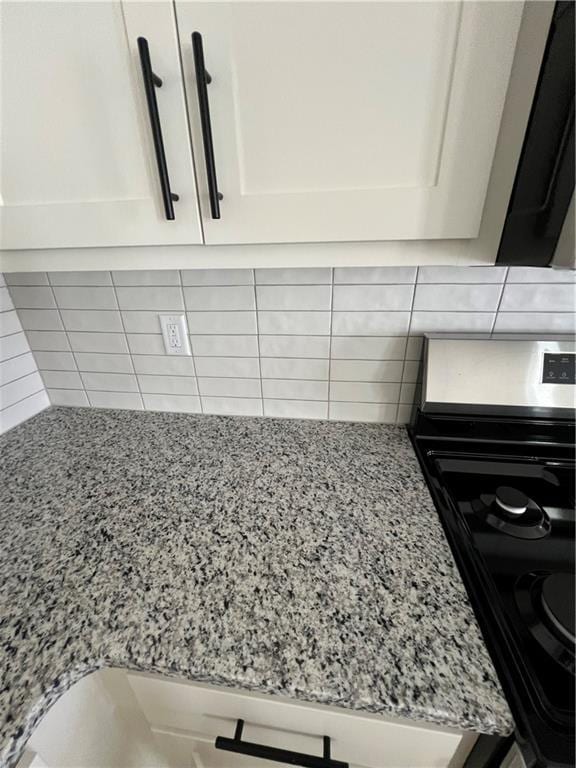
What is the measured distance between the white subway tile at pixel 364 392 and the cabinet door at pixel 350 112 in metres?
0.45

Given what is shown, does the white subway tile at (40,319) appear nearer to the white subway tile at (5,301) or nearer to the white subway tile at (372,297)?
the white subway tile at (5,301)

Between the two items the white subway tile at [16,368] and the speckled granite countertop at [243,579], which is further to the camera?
the white subway tile at [16,368]

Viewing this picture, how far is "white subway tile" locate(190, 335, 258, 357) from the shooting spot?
0.89m

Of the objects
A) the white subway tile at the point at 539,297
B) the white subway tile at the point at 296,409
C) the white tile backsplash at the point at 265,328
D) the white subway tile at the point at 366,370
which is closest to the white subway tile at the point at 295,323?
the white tile backsplash at the point at 265,328

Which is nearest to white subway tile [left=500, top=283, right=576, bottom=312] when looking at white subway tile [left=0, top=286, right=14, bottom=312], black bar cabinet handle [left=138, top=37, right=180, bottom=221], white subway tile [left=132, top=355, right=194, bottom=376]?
black bar cabinet handle [left=138, top=37, right=180, bottom=221]

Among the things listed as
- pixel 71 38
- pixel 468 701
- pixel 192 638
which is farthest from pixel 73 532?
pixel 71 38

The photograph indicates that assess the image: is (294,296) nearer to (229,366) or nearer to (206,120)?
(229,366)

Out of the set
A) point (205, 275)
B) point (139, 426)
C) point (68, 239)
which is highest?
point (68, 239)

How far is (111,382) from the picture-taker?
3.35ft

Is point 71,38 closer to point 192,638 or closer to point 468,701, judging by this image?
point 192,638

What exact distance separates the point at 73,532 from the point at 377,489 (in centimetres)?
61

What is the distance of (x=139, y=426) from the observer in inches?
38.1

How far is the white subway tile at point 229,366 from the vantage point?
3.01 feet

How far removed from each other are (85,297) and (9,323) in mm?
246
